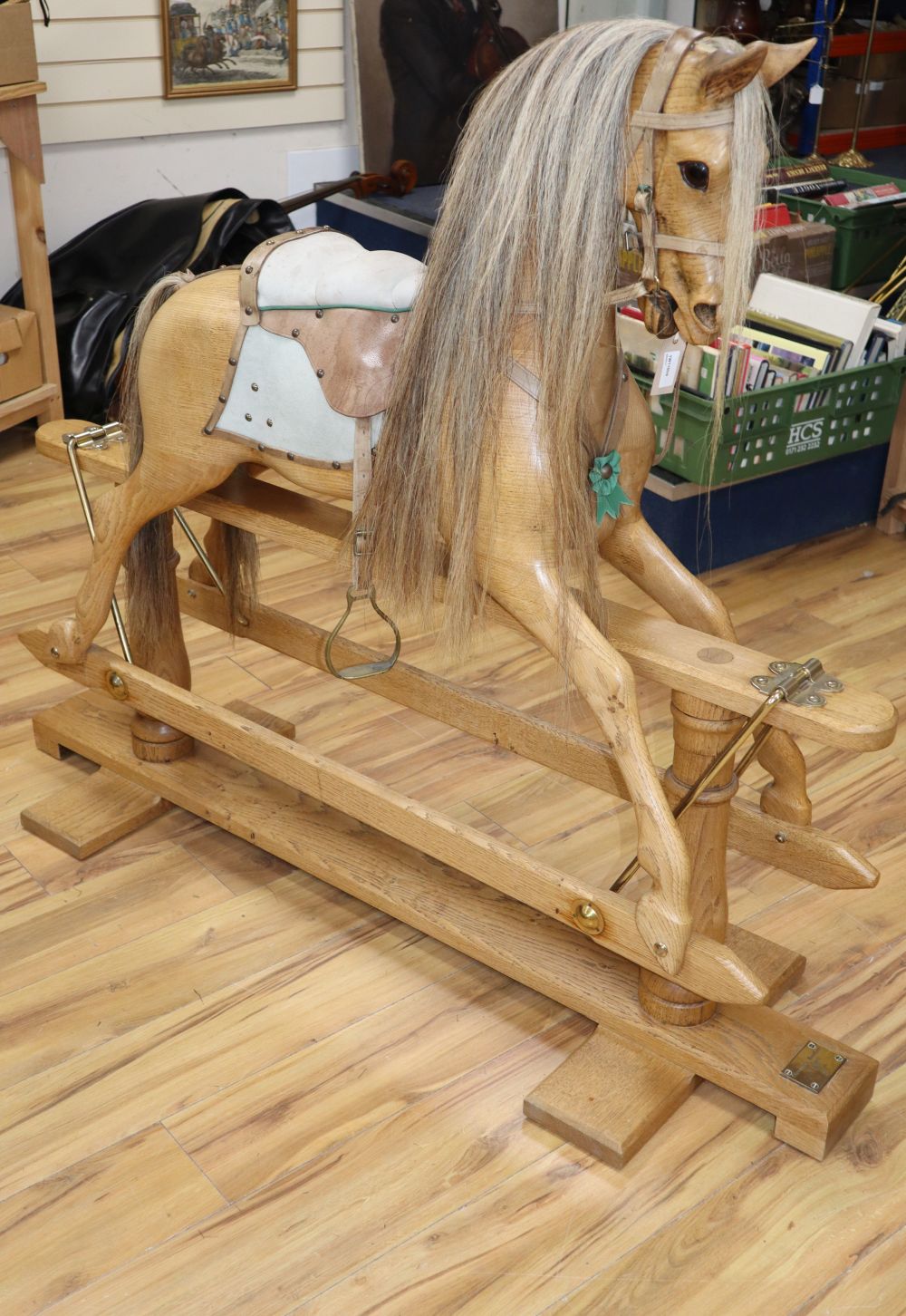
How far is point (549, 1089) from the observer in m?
1.56

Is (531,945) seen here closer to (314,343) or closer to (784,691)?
(784,691)

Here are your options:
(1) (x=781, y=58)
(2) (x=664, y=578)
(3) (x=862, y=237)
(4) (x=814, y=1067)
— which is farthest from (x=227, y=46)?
(4) (x=814, y=1067)

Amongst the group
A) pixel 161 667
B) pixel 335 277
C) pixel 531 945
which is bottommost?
pixel 531 945

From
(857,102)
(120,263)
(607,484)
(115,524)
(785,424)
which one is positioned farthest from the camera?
(857,102)

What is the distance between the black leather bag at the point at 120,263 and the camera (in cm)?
341

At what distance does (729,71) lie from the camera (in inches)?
47.1

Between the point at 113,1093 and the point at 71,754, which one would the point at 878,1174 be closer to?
the point at 113,1093

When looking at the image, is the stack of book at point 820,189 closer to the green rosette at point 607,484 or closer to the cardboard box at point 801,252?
the cardboard box at point 801,252

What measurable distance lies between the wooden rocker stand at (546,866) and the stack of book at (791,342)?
1154mm

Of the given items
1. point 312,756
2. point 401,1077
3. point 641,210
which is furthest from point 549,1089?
point 641,210

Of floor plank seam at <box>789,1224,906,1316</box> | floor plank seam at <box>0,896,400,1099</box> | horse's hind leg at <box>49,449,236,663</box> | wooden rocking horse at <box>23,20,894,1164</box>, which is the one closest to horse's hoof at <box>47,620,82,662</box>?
horse's hind leg at <box>49,449,236,663</box>

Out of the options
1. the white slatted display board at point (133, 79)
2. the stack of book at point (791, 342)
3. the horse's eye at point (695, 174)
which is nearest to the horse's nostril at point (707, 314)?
the horse's eye at point (695, 174)

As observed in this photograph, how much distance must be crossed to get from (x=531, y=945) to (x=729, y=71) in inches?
41.4

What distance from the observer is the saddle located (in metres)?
1.51
